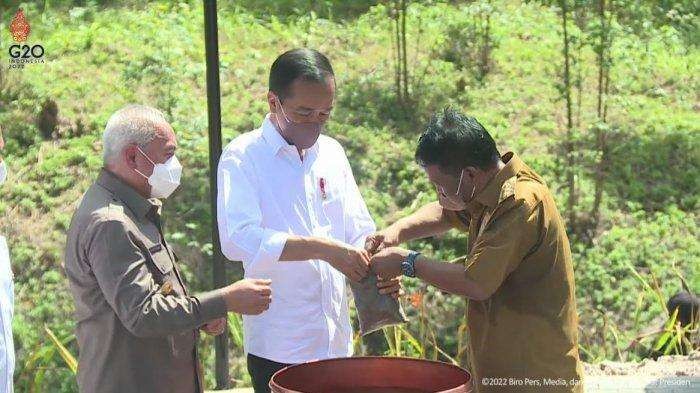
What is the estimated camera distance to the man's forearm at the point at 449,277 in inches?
141

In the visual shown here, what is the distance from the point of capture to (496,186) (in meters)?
3.68

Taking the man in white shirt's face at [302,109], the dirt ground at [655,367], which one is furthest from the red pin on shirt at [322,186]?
the dirt ground at [655,367]

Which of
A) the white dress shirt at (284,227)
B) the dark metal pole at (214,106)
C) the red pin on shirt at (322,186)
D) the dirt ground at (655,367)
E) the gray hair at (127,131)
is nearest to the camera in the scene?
the gray hair at (127,131)

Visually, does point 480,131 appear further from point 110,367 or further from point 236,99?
point 236,99

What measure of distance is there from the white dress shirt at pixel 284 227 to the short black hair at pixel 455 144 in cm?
57

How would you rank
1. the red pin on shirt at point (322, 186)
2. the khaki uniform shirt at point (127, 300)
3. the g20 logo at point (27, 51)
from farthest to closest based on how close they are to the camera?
the g20 logo at point (27, 51), the red pin on shirt at point (322, 186), the khaki uniform shirt at point (127, 300)

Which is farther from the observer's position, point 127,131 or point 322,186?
point 322,186

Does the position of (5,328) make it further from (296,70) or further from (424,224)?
(424,224)

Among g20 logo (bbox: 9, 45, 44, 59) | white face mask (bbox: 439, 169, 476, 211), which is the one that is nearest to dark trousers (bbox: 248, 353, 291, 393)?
white face mask (bbox: 439, 169, 476, 211)

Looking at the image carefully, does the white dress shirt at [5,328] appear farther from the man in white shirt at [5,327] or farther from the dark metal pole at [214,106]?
the dark metal pole at [214,106]

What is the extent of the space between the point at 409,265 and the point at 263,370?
0.69 meters

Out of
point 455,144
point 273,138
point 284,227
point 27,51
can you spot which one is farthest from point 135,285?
point 27,51

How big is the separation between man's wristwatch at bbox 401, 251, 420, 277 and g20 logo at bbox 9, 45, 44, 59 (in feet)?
19.9

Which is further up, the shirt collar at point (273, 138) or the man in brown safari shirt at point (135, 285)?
the shirt collar at point (273, 138)
